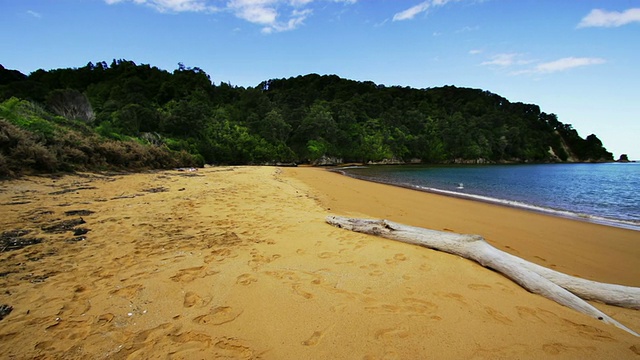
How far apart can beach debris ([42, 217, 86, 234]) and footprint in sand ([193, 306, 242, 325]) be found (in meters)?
3.42

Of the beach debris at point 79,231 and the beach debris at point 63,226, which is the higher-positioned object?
the beach debris at point 63,226

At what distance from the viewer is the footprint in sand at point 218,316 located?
2254mm

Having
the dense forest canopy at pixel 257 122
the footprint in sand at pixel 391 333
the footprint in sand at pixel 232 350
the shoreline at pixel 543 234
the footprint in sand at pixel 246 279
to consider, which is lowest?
the shoreline at pixel 543 234

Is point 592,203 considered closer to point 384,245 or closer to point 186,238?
point 384,245

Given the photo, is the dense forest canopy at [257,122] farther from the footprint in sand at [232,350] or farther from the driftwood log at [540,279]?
the driftwood log at [540,279]

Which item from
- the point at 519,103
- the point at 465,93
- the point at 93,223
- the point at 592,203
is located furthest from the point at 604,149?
the point at 93,223

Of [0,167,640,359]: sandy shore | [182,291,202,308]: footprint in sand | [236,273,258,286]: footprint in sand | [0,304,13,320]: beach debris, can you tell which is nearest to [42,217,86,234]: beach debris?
[0,167,640,359]: sandy shore

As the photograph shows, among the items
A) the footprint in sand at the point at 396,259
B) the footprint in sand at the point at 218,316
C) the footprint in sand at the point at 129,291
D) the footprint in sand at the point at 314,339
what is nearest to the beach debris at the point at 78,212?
the footprint in sand at the point at 129,291

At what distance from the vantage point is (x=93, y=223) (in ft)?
15.1

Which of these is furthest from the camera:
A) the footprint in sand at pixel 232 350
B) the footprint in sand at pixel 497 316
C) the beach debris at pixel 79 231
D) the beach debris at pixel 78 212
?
the beach debris at pixel 78 212

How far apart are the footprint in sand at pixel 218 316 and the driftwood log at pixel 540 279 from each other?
3116 mm

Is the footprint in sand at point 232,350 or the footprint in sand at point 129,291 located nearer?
the footprint in sand at point 232,350

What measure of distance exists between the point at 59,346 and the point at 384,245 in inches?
149

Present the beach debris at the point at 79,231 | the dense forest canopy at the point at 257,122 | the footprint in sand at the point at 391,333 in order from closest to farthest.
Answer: the footprint in sand at the point at 391,333 < the beach debris at the point at 79,231 < the dense forest canopy at the point at 257,122
